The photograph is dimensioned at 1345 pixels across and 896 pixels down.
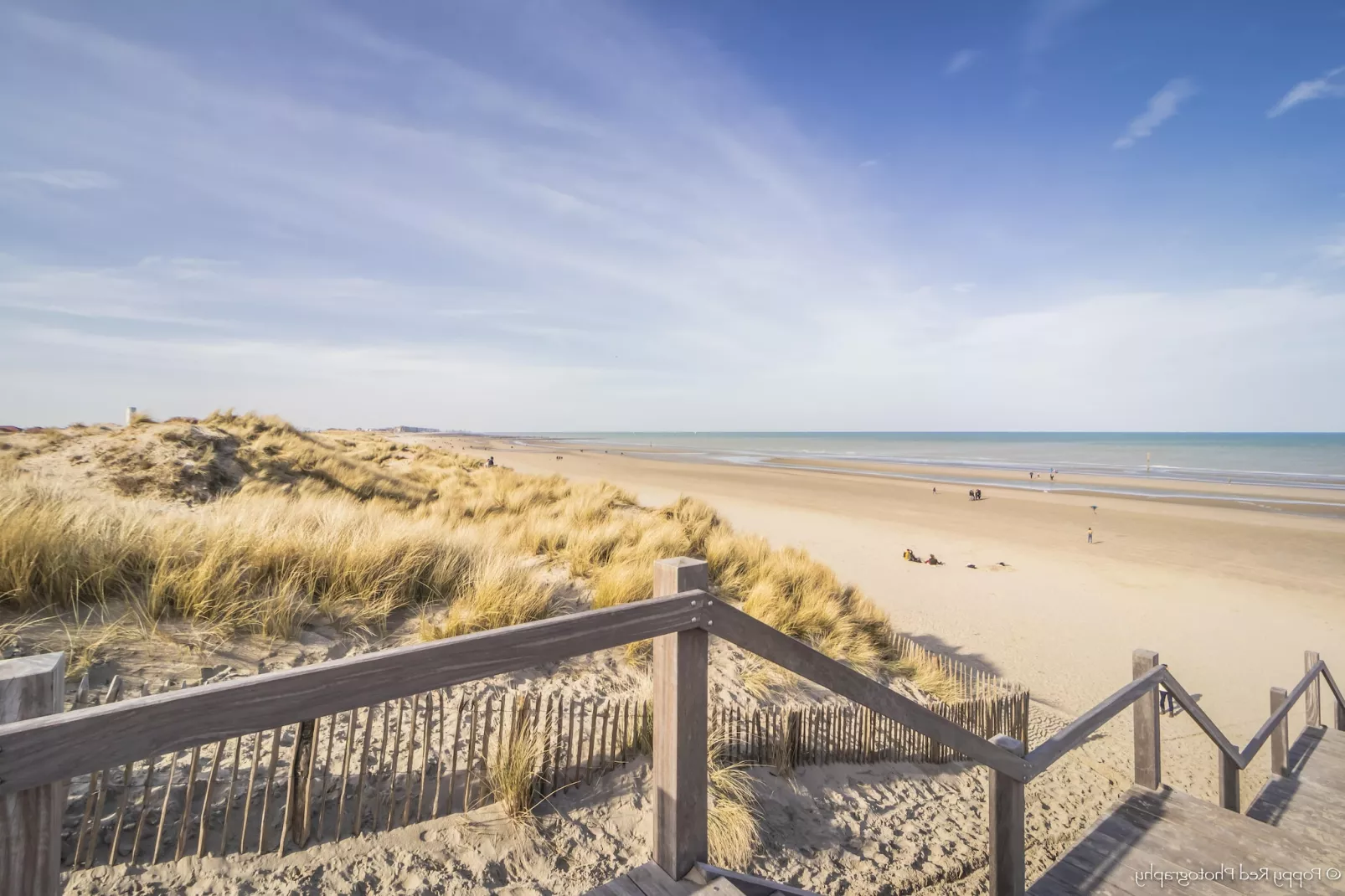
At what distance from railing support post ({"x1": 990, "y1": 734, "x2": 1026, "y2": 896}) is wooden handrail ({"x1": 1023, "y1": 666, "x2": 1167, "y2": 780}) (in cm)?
12

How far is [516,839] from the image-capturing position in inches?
143

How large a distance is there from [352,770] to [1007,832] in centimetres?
371

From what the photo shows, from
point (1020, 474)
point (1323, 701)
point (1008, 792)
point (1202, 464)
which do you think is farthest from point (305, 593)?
point (1202, 464)

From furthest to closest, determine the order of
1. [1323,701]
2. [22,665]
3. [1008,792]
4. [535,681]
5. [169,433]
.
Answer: [169,433] < [1323,701] < [535,681] < [1008,792] < [22,665]

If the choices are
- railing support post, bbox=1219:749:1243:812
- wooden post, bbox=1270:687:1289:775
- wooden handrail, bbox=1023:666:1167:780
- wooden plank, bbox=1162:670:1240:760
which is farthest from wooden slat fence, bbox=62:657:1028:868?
wooden post, bbox=1270:687:1289:775

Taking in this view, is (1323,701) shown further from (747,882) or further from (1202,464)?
(1202,464)

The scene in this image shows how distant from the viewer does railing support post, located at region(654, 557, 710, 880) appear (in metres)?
2.22

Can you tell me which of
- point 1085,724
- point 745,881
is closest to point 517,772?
point 745,881

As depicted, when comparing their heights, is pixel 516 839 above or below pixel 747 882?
below

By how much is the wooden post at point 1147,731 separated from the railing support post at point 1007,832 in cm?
189

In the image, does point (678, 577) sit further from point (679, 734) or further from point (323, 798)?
point (323, 798)

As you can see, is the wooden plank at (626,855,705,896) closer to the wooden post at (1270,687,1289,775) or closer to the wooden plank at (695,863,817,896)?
the wooden plank at (695,863,817,896)

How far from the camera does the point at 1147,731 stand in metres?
4.58

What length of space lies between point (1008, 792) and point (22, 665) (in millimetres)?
3849
